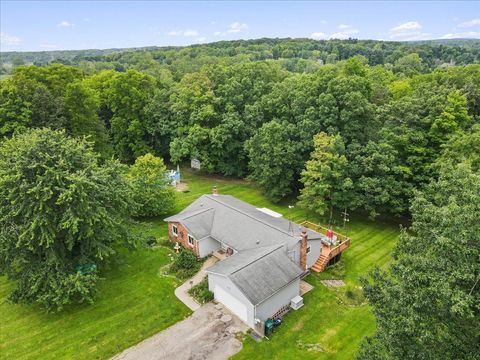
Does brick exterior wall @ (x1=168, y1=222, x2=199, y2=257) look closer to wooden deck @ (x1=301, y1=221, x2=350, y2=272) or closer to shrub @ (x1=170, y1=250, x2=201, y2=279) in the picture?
shrub @ (x1=170, y1=250, x2=201, y2=279)

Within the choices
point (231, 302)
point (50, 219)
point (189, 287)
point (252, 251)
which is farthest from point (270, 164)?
point (50, 219)

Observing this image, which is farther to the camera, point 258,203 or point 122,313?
point 258,203

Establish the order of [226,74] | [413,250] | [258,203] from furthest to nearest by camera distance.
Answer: [226,74], [258,203], [413,250]

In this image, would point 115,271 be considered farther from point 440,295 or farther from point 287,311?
point 440,295

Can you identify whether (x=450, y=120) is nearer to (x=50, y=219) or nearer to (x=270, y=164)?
(x=270, y=164)

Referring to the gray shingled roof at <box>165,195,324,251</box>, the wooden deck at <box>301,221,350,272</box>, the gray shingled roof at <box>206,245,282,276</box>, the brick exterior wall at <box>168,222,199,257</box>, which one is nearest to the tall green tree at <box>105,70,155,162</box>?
the gray shingled roof at <box>165,195,324,251</box>

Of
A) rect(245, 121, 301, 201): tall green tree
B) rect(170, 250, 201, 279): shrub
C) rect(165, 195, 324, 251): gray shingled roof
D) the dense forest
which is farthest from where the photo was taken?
rect(245, 121, 301, 201): tall green tree

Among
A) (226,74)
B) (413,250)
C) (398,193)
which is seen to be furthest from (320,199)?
(226,74)
